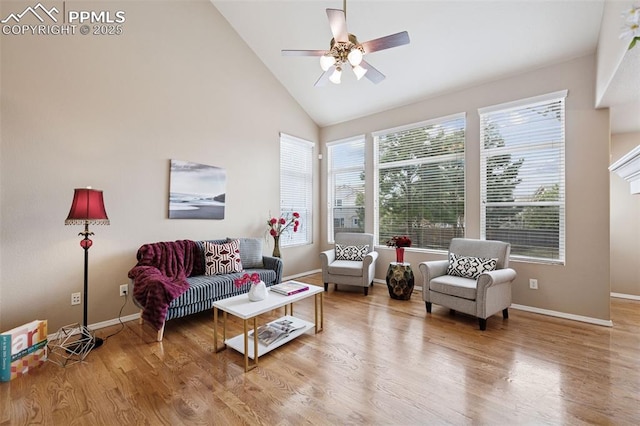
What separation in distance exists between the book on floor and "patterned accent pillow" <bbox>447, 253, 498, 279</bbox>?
4246 millimetres

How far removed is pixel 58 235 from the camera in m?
2.81

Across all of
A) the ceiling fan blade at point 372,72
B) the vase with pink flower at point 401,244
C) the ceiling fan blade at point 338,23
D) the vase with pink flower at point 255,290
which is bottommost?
the vase with pink flower at point 255,290

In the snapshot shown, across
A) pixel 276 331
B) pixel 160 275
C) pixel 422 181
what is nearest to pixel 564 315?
pixel 422 181

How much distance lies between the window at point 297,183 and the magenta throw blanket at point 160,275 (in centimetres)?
191

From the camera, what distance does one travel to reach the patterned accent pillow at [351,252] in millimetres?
4616

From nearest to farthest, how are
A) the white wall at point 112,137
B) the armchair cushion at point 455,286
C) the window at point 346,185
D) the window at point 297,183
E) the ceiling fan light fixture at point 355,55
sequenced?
the ceiling fan light fixture at point 355,55 → the white wall at point 112,137 → the armchair cushion at point 455,286 → the window at point 297,183 → the window at point 346,185

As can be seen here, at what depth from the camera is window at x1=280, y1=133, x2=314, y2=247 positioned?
201 inches

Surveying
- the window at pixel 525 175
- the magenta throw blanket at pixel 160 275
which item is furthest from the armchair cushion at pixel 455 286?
the magenta throw blanket at pixel 160 275

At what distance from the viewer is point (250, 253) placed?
3.98 metres

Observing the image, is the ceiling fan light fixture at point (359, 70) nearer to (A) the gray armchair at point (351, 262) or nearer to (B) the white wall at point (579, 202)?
(B) the white wall at point (579, 202)

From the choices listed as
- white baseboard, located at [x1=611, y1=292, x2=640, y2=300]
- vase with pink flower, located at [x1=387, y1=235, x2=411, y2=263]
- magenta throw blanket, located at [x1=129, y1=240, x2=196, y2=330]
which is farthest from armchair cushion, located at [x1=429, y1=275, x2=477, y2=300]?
magenta throw blanket, located at [x1=129, y1=240, x2=196, y2=330]

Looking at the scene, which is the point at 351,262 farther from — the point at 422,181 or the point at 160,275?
the point at 160,275

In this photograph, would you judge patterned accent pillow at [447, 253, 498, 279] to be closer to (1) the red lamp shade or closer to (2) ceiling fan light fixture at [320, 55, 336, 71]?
(2) ceiling fan light fixture at [320, 55, 336, 71]

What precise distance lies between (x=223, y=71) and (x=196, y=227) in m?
2.36
